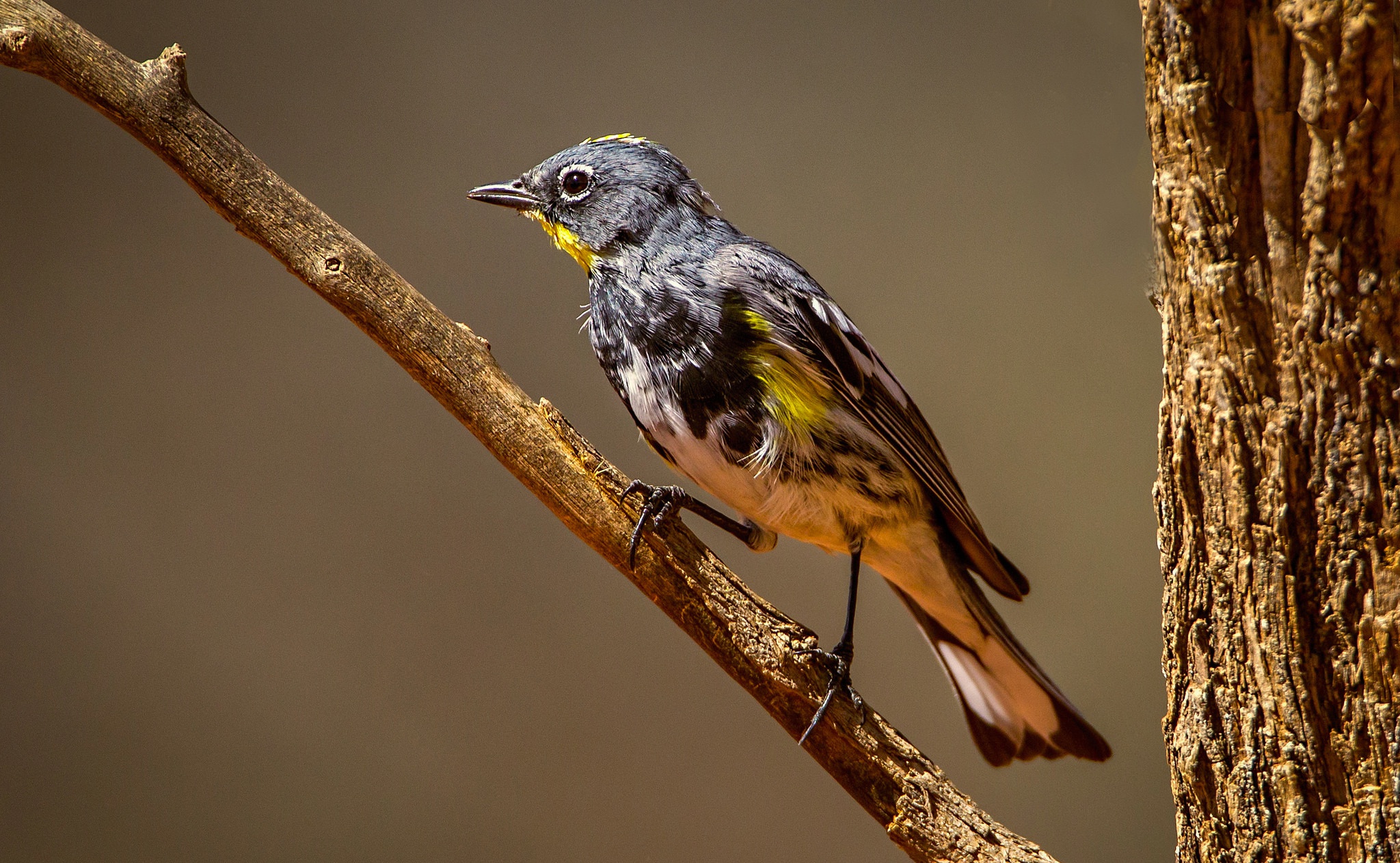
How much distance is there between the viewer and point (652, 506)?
1363mm

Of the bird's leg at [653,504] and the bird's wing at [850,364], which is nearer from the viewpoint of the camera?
the bird's leg at [653,504]

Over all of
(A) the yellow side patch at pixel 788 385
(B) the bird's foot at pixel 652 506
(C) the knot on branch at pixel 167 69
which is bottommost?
(B) the bird's foot at pixel 652 506

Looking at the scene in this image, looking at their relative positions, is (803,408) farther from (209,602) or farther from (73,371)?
(73,371)

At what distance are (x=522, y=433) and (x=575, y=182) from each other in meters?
0.52

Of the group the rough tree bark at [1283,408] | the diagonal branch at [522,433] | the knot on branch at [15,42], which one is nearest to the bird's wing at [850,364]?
the diagonal branch at [522,433]

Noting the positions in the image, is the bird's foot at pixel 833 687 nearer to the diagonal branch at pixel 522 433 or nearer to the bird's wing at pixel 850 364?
the diagonal branch at pixel 522 433

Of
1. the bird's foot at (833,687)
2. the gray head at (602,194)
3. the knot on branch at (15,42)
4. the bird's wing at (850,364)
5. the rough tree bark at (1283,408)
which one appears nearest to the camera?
the rough tree bark at (1283,408)

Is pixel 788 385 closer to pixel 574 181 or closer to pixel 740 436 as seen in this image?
pixel 740 436

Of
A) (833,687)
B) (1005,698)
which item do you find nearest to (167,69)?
(833,687)

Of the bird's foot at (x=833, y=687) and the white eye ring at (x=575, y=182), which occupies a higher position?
the white eye ring at (x=575, y=182)

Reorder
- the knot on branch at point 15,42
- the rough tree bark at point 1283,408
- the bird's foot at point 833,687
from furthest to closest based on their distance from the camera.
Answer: the bird's foot at point 833,687, the knot on branch at point 15,42, the rough tree bark at point 1283,408

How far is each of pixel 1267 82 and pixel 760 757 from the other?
189cm

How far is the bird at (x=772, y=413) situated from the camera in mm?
1422

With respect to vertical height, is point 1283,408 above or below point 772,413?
above
